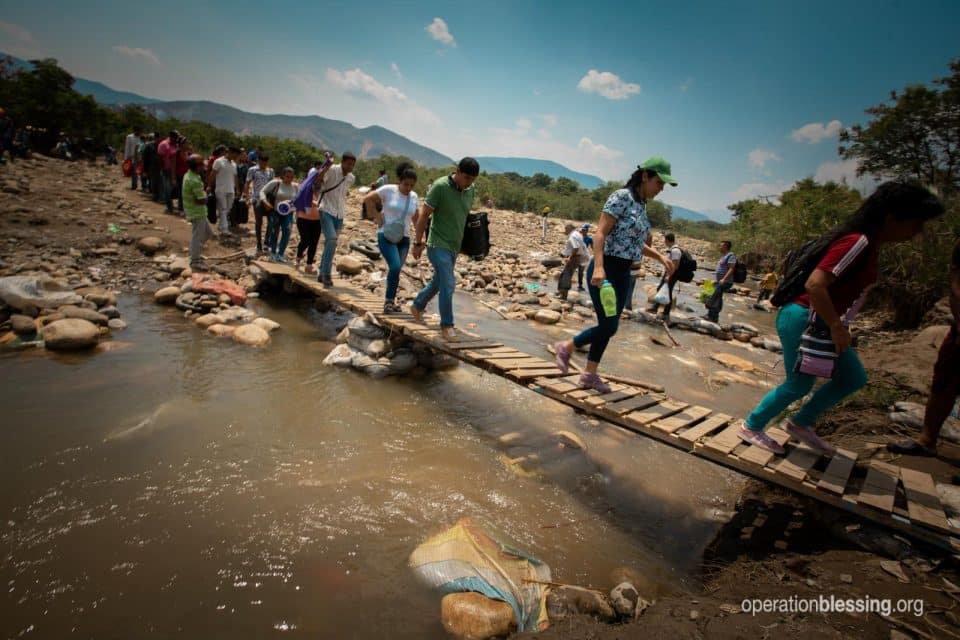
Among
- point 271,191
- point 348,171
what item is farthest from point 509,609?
point 271,191

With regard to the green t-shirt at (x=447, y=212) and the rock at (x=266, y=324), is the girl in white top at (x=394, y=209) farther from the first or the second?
the rock at (x=266, y=324)

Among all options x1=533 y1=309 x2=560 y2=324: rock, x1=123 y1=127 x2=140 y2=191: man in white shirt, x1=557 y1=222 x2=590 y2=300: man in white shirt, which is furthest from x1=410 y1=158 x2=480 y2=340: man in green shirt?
x1=123 y1=127 x2=140 y2=191: man in white shirt

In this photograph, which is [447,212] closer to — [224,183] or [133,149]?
[224,183]

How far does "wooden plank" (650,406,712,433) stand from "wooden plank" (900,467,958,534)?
47.3 inches

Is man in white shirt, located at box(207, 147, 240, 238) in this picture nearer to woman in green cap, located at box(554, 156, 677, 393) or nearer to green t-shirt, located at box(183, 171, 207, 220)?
green t-shirt, located at box(183, 171, 207, 220)

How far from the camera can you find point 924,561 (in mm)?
2197

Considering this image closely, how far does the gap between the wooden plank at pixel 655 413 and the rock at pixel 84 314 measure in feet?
19.4

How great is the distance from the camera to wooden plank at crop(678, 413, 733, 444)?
2965 millimetres

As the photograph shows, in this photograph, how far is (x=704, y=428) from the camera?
10.3ft

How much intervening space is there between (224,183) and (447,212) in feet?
22.5

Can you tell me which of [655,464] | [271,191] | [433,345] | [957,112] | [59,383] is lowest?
[59,383]

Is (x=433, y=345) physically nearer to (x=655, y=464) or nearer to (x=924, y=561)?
(x=655, y=464)

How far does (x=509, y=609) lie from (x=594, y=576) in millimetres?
741

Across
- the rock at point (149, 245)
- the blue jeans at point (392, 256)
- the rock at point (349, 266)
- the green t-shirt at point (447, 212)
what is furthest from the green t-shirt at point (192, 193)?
the green t-shirt at point (447, 212)
